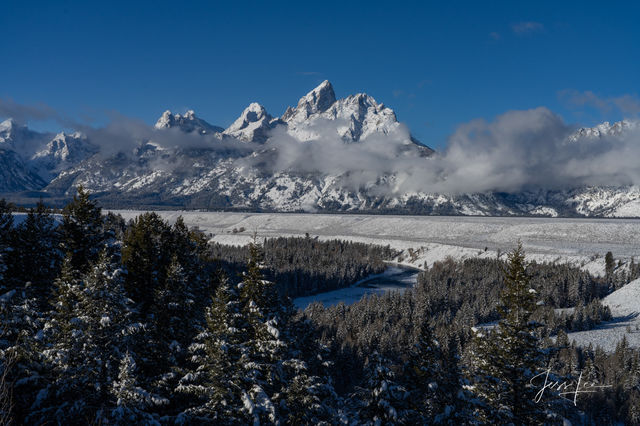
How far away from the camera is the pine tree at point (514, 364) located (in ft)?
59.7

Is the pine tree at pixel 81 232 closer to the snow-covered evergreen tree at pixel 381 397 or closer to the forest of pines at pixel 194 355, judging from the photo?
the forest of pines at pixel 194 355

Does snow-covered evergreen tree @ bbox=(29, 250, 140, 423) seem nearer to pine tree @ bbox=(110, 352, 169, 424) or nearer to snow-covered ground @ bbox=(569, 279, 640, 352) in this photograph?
pine tree @ bbox=(110, 352, 169, 424)

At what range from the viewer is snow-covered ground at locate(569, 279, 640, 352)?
80.6 metres

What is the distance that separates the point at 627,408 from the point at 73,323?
75357 millimetres

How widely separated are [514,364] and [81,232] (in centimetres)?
2718

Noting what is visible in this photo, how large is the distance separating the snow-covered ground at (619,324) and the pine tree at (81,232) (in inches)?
3484

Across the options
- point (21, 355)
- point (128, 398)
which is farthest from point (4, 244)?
point (128, 398)

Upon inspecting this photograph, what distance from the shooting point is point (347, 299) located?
126 meters

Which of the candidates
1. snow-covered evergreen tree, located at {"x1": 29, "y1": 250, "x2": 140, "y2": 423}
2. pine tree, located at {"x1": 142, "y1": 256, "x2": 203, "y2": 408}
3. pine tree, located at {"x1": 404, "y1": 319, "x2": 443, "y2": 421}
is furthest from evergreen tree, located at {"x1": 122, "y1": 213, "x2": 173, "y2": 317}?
pine tree, located at {"x1": 404, "y1": 319, "x2": 443, "y2": 421}

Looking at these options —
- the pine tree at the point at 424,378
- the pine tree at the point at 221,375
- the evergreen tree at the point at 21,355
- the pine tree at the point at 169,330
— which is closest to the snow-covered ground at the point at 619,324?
the pine tree at the point at 424,378

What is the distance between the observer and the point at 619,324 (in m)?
94.0

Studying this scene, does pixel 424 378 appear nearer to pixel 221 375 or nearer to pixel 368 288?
pixel 221 375

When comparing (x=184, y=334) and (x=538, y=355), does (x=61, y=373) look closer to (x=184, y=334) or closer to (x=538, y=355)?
(x=184, y=334)

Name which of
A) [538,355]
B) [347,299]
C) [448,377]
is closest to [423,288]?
[347,299]
